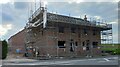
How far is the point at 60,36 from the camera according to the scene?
119ft

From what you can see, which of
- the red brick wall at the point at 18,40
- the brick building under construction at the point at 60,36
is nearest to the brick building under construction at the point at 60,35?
the brick building under construction at the point at 60,36

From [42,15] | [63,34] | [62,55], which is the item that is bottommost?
[62,55]

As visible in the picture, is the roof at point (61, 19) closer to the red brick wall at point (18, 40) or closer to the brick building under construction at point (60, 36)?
the brick building under construction at point (60, 36)

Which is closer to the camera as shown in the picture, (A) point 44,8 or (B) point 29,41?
(A) point 44,8

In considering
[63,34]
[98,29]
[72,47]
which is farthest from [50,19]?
[98,29]

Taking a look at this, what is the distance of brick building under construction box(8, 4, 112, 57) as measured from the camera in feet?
113

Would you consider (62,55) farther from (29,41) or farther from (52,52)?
(29,41)

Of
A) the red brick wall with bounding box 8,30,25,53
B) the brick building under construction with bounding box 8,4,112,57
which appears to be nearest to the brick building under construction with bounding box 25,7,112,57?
the brick building under construction with bounding box 8,4,112,57

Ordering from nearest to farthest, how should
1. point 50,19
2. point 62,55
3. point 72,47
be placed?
point 50,19 < point 62,55 < point 72,47

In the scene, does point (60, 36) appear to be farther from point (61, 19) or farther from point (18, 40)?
point (18, 40)

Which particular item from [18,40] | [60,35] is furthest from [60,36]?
[18,40]

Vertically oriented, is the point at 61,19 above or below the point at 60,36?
above

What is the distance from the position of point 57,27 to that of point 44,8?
150 inches

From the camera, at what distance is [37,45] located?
36938mm
